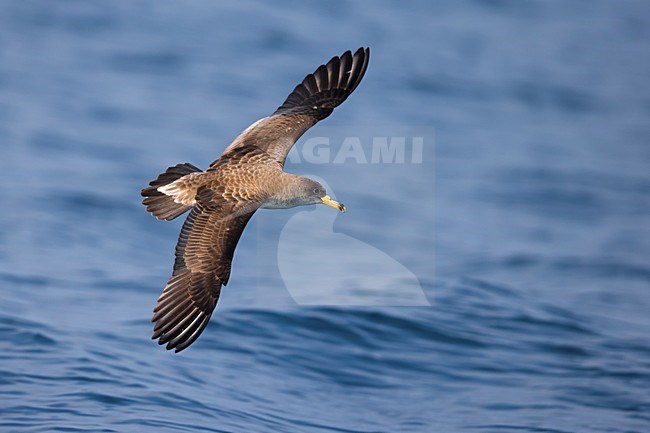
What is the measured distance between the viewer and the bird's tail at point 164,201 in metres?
9.10

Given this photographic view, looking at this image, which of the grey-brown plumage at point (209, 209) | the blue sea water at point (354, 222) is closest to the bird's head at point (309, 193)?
the grey-brown plumage at point (209, 209)

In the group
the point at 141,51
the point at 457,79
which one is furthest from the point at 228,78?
the point at 457,79

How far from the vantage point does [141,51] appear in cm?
2166

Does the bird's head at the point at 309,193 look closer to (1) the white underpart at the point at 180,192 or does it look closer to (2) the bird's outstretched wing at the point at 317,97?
(2) the bird's outstretched wing at the point at 317,97

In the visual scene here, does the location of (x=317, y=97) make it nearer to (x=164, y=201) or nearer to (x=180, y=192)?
(x=180, y=192)

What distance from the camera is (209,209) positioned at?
902cm

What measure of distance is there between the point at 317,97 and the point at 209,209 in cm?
191

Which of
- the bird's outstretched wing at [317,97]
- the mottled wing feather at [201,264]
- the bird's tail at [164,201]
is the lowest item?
the mottled wing feather at [201,264]

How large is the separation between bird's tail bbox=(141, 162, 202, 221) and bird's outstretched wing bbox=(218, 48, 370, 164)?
80 cm

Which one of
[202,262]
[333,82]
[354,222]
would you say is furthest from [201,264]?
[354,222]

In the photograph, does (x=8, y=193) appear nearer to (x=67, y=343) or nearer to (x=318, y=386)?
(x=67, y=343)

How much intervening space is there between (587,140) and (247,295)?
893 cm

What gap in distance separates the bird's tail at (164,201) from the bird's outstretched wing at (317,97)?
2.62 ft

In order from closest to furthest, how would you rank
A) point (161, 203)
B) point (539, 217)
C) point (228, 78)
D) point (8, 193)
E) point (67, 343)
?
point (161, 203) < point (67, 343) < point (8, 193) < point (539, 217) < point (228, 78)
